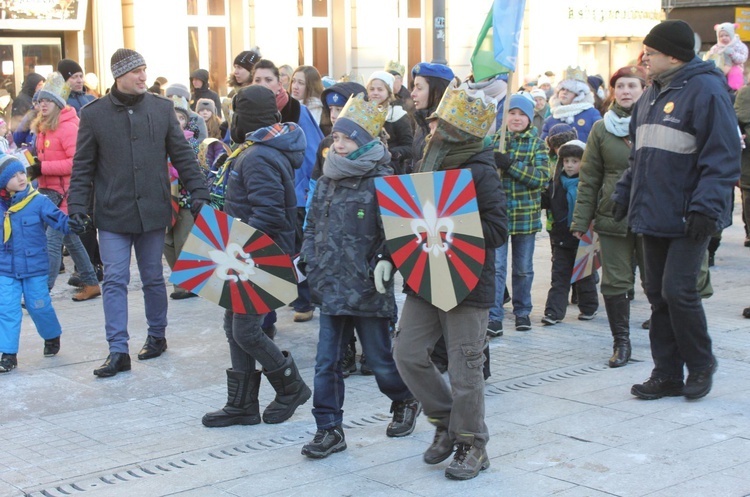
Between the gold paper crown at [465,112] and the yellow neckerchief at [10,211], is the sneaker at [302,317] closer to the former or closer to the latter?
the yellow neckerchief at [10,211]

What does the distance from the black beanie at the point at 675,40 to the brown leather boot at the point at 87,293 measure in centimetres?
558

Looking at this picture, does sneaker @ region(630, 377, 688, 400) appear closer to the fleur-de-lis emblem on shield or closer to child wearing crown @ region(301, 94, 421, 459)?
child wearing crown @ region(301, 94, 421, 459)

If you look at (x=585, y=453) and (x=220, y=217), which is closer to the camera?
(x=585, y=453)

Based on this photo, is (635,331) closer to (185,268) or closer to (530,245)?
(530,245)

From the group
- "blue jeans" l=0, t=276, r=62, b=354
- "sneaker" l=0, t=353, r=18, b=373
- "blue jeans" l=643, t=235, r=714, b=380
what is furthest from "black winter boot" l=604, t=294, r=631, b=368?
"sneaker" l=0, t=353, r=18, b=373

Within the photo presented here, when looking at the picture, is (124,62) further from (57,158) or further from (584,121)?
(584,121)

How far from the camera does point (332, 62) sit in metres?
21.6

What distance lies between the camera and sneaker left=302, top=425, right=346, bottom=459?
5.28 meters

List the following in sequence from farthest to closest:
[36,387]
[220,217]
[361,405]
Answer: [36,387] → [361,405] → [220,217]

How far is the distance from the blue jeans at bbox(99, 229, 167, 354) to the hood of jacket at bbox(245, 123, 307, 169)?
5.35 ft

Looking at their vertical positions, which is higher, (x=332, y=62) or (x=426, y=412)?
(x=332, y=62)

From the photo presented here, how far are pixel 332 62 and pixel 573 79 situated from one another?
11.0 meters

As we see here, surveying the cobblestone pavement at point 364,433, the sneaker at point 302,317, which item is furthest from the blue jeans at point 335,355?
the sneaker at point 302,317

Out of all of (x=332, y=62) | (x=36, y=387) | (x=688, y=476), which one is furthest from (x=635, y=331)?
(x=332, y=62)
